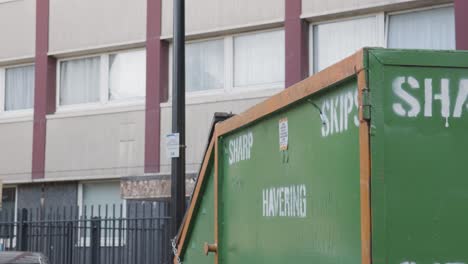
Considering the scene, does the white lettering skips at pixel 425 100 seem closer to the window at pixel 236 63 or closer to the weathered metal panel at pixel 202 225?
the weathered metal panel at pixel 202 225

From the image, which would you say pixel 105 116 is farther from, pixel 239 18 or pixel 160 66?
pixel 239 18

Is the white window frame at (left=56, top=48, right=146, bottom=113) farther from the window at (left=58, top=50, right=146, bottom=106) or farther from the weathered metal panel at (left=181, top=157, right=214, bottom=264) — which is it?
the weathered metal panel at (left=181, top=157, right=214, bottom=264)

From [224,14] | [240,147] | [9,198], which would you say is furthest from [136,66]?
[240,147]

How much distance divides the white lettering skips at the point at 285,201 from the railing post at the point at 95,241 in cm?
923

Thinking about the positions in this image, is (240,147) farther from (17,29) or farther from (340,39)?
(17,29)

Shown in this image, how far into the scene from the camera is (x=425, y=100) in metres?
3.34

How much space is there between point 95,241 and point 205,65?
4196mm

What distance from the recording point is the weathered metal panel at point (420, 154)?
3275 millimetres

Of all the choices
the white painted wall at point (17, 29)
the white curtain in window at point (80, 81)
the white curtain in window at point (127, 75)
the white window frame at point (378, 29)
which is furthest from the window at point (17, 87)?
the white window frame at point (378, 29)

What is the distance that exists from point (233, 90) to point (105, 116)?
3.04 metres

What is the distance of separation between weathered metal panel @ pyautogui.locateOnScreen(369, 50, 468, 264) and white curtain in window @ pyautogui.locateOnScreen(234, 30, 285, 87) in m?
11.3

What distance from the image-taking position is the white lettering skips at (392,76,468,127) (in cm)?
334

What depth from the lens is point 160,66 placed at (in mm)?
16062

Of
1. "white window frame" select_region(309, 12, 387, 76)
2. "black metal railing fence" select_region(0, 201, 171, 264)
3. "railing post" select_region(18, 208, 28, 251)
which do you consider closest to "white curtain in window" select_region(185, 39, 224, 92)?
"white window frame" select_region(309, 12, 387, 76)
